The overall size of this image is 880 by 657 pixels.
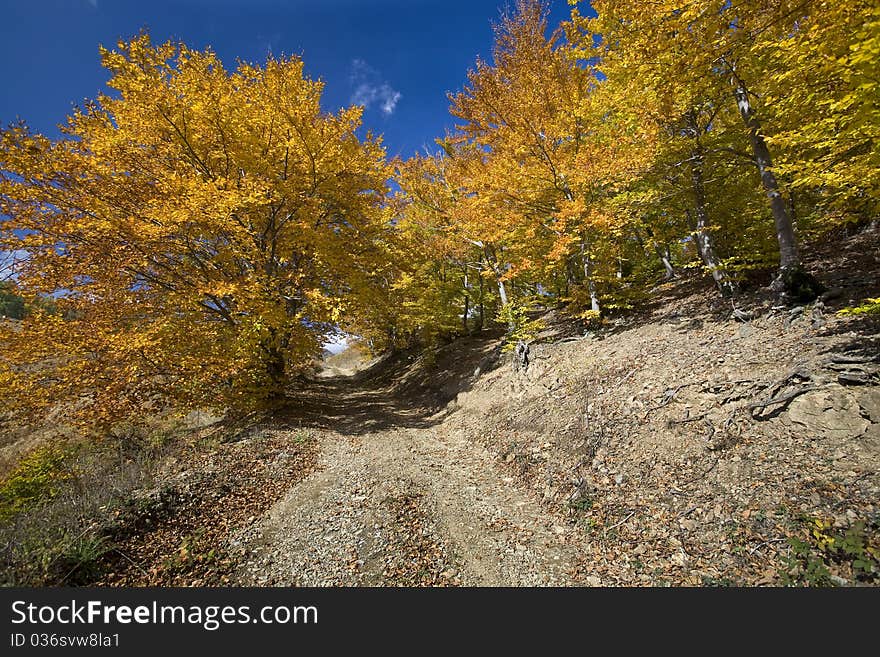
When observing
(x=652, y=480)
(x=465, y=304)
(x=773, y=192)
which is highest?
(x=465, y=304)

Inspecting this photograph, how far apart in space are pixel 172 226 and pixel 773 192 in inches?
620

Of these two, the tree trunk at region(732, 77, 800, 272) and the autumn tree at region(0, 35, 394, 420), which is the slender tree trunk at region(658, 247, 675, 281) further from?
the autumn tree at region(0, 35, 394, 420)

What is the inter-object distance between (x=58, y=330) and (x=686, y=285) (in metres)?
22.1

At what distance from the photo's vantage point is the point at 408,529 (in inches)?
251

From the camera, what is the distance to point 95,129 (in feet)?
29.6

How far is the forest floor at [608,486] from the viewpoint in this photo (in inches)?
176

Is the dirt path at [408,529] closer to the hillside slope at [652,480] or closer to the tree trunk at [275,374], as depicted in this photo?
the hillside slope at [652,480]

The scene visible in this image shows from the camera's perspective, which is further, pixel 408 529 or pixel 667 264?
pixel 667 264

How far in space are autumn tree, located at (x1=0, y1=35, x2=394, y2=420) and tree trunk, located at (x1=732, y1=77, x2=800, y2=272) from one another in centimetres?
1079

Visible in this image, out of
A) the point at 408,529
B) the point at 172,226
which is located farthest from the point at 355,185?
the point at 408,529

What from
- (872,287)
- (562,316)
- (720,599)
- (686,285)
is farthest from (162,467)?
(686,285)

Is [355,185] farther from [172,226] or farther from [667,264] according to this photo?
[667,264]

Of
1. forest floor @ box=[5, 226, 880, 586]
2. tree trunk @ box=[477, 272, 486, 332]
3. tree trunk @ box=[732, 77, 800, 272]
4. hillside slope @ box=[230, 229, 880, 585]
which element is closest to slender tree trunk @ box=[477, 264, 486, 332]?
tree trunk @ box=[477, 272, 486, 332]

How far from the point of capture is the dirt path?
→ 5.33m
